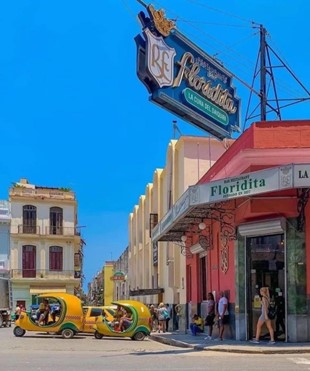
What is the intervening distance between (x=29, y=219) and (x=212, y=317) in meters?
43.9

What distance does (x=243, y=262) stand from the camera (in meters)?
20.7

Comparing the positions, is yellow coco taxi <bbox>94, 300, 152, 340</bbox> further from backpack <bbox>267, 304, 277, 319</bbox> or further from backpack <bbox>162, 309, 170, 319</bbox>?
backpack <bbox>267, 304, 277, 319</bbox>

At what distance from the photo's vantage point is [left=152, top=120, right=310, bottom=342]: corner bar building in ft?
58.8

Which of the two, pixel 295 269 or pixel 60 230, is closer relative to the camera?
pixel 295 269

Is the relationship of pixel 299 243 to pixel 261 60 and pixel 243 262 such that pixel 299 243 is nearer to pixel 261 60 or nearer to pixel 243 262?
pixel 243 262

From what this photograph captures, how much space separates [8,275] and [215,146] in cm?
3528

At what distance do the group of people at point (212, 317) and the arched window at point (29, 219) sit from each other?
41.0 m

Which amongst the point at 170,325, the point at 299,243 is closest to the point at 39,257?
the point at 170,325

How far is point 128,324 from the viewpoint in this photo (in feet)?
84.2

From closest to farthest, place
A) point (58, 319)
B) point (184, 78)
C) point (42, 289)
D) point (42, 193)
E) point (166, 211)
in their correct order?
point (184, 78)
point (58, 319)
point (166, 211)
point (42, 289)
point (42, 193)

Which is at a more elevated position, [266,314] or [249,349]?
[266,314]

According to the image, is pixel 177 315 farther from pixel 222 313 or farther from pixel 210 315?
pixel 222 313

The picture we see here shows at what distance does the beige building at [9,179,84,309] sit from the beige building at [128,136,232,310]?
43.8 ft

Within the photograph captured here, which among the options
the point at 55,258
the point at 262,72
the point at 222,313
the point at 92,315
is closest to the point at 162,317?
the point at 92,315
